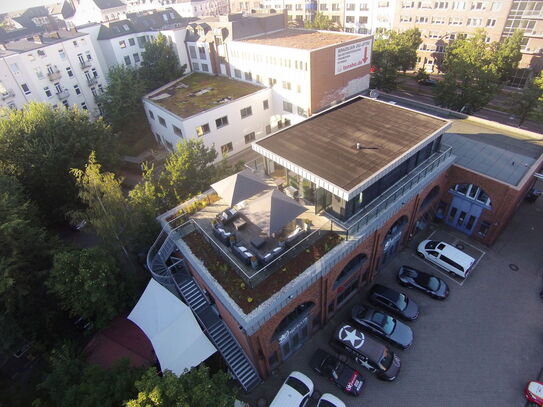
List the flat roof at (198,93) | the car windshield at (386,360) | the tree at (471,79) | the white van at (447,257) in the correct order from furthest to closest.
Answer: the flat roof at (198,93), the tree at (471,79), the white van at (447,257), the car windshield at (386,360)

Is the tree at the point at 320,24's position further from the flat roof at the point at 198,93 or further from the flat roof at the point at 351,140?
the flat roof at the point at 351,140

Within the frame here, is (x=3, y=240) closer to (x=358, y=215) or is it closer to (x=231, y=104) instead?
(x=358, y=215)

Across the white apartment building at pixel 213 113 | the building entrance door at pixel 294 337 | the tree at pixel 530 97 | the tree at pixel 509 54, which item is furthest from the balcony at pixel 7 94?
the tree at pixel 509 54

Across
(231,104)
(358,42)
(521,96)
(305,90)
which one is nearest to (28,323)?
(231,104)

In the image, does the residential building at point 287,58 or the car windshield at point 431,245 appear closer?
the car windshield at point 431,245

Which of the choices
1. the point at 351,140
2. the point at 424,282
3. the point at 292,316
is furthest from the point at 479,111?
the point at 292,316
